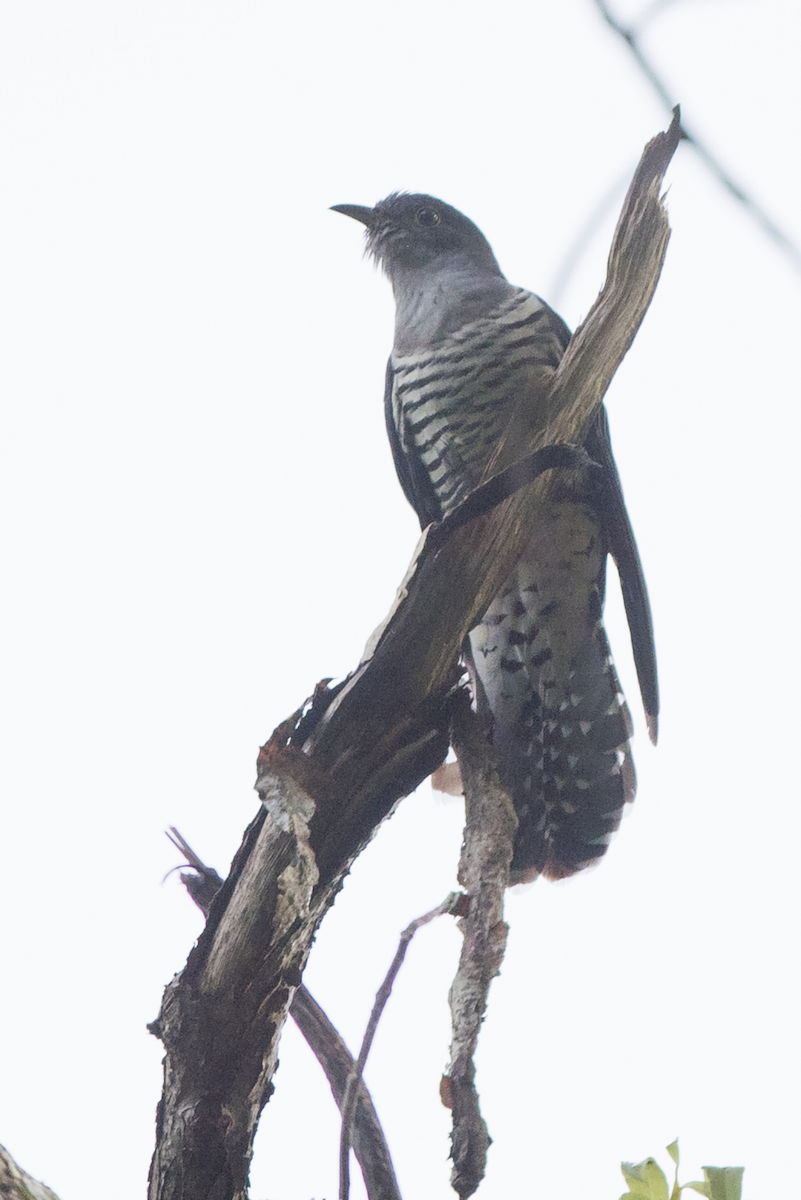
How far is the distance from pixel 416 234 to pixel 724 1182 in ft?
12.0

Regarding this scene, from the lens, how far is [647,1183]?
4.33 ft

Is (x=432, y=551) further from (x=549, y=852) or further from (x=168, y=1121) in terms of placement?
(x=549, y=852)

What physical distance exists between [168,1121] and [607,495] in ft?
6.20

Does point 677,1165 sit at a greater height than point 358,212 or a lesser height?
lesser

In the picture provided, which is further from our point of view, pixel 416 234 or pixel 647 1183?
pixel 416 234

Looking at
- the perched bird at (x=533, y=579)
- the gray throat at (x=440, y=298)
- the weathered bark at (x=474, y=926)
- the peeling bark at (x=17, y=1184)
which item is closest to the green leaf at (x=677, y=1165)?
the weathered bark at (x=474, y=926)

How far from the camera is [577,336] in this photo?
6.77 ft

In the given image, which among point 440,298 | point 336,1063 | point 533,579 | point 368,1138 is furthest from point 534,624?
point 368,1138

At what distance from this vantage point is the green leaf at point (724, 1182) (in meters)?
1.29

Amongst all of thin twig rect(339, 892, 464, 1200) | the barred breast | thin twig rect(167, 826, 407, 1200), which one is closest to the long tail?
the barred breast

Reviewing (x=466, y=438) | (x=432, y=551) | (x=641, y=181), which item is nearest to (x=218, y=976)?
(x=432, y=551)

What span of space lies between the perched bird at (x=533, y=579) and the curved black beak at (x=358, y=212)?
690 millimetres

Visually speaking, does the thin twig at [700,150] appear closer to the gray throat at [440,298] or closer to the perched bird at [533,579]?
the perched bird at [533,579]

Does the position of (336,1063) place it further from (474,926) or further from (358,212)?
(358,212)
